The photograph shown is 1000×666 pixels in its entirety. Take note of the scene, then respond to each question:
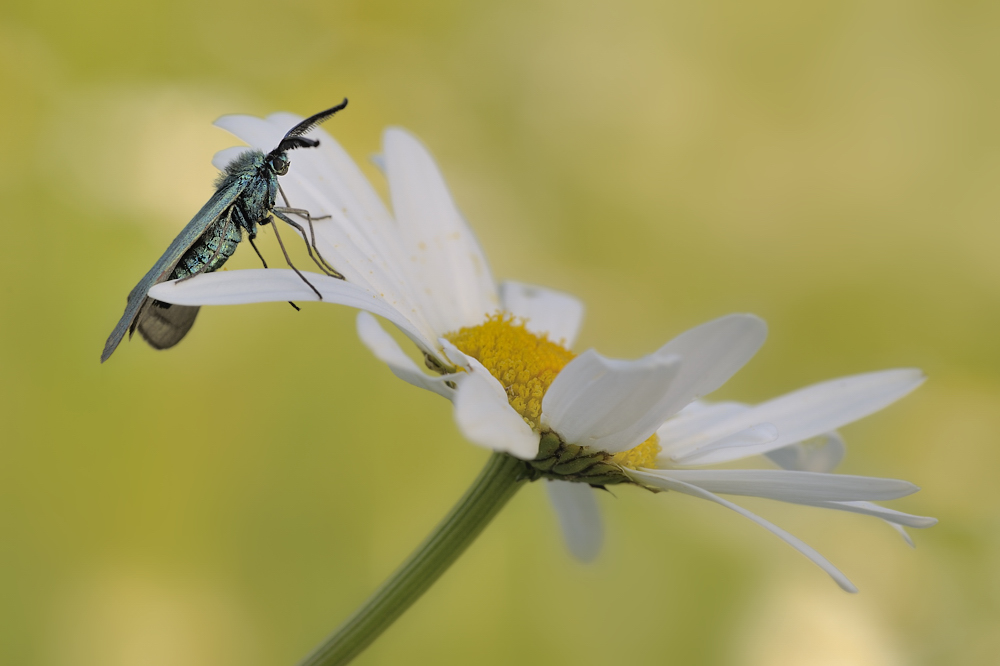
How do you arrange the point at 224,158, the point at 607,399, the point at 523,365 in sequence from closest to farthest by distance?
1. the point at 607,399
2. the point at 523,365
3. the point at 224,158

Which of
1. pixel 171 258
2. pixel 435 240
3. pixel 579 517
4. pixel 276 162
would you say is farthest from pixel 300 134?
pixel 579 517

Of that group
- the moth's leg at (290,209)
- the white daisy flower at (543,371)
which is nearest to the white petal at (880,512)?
the white daisy flower at (543,371)

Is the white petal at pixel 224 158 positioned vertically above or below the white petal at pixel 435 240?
below

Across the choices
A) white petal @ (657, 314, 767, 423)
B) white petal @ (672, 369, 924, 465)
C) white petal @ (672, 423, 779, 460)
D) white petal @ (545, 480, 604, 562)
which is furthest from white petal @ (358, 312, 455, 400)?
white petal @ (545, 480, 604, 562)

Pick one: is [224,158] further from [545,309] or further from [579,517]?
[579,517]

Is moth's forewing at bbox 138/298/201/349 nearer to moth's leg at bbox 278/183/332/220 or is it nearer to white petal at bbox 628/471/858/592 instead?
moth's leg at bbox 278/183/332/220

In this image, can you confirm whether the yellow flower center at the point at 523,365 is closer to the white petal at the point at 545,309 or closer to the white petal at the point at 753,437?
the white petal at the point at 753,437
